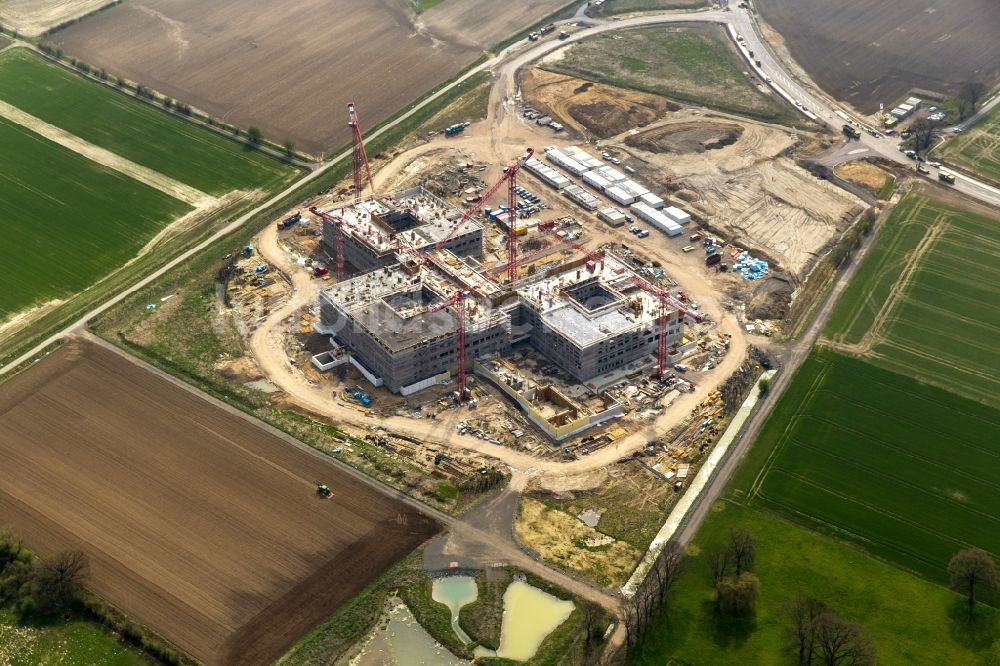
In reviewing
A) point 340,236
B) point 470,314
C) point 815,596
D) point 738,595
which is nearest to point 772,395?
point 815,596

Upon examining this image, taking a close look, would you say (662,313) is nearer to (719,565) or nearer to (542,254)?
(542,254)

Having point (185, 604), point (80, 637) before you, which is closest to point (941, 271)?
point (185, 604)

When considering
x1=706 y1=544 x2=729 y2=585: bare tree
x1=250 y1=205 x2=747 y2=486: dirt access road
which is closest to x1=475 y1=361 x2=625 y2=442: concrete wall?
x1=250 y1=205 x2=747 y2=486: dirt access road

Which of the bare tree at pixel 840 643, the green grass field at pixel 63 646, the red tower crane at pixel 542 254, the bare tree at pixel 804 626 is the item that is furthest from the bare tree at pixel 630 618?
the red tower crane at pixel 542 254

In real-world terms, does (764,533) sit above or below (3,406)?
above

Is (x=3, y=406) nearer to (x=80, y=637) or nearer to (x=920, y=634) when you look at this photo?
(x=80, y=637)

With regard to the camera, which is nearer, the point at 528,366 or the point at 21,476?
the point at 21,476

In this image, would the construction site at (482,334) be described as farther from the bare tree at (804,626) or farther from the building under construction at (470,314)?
the bare tree at (804,626)
